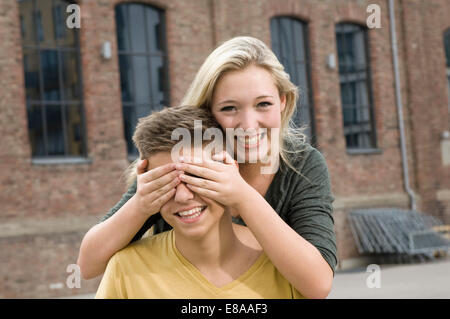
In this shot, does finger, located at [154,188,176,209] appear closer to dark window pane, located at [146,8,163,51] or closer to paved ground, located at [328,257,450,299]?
paved ground, located at [328,257,450,299]

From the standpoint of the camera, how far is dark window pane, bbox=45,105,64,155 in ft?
33.7

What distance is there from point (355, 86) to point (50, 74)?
7.14 m

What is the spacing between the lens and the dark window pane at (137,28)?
445 inches

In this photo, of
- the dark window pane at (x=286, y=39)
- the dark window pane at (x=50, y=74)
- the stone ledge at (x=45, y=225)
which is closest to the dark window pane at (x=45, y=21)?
the dark window pane at (x=50, y=74)

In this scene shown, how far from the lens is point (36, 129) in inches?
400

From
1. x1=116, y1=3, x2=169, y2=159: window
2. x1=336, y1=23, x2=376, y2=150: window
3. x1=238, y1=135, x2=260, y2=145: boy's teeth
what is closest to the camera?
x1=238, y1=135, x2=260, y2=145: boy's teeth

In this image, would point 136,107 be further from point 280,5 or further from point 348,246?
point 348,246

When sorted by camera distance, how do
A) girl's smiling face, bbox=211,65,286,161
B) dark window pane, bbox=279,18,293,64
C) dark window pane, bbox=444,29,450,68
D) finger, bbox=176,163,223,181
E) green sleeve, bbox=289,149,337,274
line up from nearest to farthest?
finger, bbox=176,163,223,181 < green sleeve, bbox=289,149,337,274 < girl's smiling face, bbox=211,65,286,161 < dark window pane, bbox=279,18,293,64 < dark window pane, bbox=444,29,450,68

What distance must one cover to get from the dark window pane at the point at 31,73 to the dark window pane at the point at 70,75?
1.52ft

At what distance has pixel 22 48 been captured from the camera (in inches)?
396

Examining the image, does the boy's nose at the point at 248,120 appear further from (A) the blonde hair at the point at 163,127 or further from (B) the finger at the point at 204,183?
(B) the finger at the point at 204,183

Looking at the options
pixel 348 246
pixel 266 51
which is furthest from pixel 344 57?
pixel 266 51

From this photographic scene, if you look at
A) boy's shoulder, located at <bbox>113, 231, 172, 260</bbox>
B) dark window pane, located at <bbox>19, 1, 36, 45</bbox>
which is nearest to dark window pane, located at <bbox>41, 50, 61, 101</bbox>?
dark window pane, located at <bbox>19, 1, 36, 45</bbox>

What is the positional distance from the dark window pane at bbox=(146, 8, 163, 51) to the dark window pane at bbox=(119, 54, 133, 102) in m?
0.56
